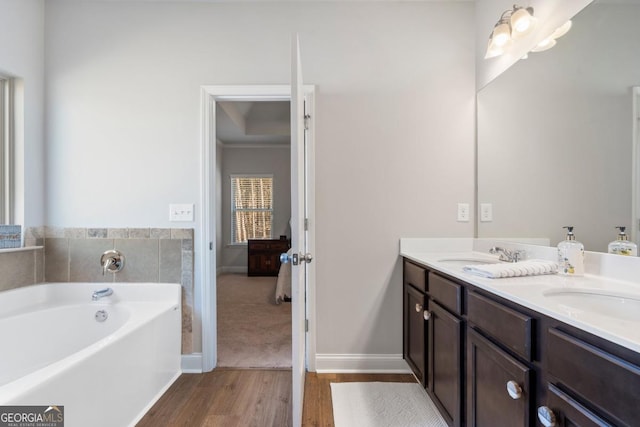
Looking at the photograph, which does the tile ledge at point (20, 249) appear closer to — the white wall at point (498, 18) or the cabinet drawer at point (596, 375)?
the cabinet drawer at point (596, 375)

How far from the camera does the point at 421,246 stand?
2012 millimetres

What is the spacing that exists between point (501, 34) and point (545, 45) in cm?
29

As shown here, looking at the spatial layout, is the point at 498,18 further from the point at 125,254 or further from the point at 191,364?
the point at 191,364

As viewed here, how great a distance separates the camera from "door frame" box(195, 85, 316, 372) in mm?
1988


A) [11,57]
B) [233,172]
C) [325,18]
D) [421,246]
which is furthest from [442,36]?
[233,172]

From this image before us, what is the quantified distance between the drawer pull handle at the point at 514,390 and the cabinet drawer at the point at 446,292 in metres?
A: 0.36

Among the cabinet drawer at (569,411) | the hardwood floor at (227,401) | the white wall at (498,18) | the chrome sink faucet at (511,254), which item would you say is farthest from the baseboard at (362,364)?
the white wall at (498,18)

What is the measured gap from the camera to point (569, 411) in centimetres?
70

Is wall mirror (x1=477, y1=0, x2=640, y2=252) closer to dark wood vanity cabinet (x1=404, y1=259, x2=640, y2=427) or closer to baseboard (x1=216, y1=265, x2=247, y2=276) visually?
dark wood vanity cabinet (x1=404, y1=259, x2=640, y2=427)

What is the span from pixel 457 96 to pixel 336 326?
1.91 metres

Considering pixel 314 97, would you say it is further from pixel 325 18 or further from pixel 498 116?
pixel 498 116

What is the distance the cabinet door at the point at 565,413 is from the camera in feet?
2.11

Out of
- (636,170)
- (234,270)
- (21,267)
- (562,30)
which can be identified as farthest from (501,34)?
(234,270)

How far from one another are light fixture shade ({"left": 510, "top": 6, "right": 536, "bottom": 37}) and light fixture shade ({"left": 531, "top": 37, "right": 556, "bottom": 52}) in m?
0.12
